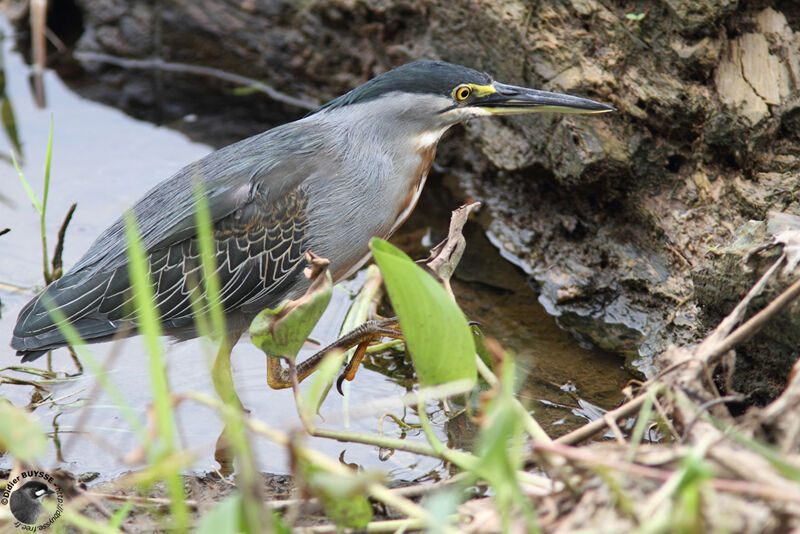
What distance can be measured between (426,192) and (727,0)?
2.36 m

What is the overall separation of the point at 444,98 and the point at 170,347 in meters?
1.94

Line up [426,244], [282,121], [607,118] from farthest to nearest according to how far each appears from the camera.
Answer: [282,121] → [426,244] → [607,118]

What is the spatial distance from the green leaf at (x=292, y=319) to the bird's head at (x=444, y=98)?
4.54ft

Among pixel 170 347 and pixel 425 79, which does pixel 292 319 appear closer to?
pixel 425 79

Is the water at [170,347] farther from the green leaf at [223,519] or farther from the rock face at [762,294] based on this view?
the rock face at [762,294]

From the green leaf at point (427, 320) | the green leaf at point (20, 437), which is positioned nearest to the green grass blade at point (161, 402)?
the green leaf at point (20, 437)

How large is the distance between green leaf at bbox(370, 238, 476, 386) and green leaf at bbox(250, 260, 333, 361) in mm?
251

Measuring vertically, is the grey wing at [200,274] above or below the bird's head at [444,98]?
below

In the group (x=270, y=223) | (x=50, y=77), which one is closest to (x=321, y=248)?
(x=270, y=223)

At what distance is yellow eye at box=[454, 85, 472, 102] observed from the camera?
3.87 metres

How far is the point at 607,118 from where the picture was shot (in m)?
4.45

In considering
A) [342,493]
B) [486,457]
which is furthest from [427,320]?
[342,493]

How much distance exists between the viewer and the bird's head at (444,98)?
12.6 ft

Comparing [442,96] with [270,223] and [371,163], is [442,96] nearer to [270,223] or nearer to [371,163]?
[371,163]
